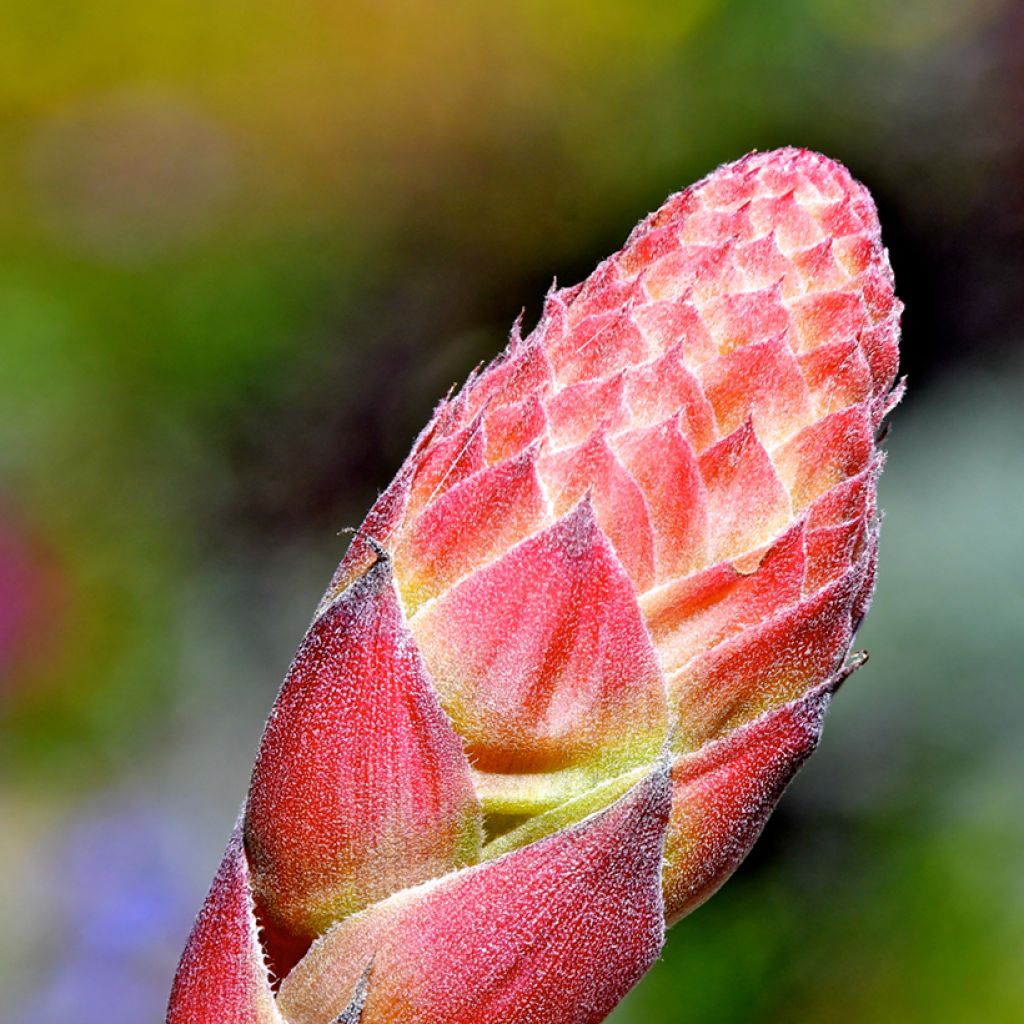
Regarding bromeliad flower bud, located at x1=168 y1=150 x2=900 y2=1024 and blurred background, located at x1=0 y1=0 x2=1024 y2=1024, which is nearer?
bromeliad flower bud, located at x1=168 y1=150 x2=900 y2=1024

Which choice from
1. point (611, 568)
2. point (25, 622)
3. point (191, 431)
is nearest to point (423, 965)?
point (611, 568)

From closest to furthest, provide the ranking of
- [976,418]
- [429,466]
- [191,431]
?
[429,466] → [976,418] → [191,431]

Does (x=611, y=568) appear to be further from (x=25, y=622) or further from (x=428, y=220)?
(x=428, y=220)

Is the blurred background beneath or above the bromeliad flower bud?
beneath

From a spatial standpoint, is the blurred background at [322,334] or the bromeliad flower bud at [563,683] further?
the blurred background at [322,334]

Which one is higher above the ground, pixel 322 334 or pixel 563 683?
pixel 563 683
